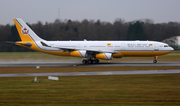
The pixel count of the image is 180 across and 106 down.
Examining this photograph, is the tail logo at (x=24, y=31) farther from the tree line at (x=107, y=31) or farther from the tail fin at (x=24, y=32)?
the tree line at (x=107, y=31)

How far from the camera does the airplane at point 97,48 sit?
111ft

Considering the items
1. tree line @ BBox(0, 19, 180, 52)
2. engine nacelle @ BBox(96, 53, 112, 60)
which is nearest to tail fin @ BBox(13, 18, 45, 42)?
engine nacelle @ BBox(96, 53, 112, 60)

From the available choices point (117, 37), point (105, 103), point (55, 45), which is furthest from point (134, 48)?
point (117, 37)

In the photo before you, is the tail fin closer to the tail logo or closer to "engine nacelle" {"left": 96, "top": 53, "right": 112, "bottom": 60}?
the tail logo

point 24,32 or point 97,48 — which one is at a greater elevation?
point 24,32

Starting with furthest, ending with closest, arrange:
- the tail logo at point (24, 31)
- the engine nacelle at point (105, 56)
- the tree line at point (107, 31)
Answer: the tree line at point (107, 31) → the tail logo at point (24, 31) → the engine nacelle at point (105, 56)

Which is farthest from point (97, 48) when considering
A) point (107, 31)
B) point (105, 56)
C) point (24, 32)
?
point (107, 31)

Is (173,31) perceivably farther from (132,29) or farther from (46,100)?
(46,100)

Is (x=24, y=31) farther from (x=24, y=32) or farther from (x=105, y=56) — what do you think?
(x=105, y=56)

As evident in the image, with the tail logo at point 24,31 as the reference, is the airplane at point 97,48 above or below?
below

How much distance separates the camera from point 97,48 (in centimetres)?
3569

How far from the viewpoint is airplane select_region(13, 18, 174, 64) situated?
111ft

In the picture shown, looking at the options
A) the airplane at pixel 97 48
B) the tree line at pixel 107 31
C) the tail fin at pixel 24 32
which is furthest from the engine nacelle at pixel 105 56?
the tree line at pixel 107 31

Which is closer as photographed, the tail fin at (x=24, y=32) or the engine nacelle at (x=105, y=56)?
the engine nacelle at (x=105, y=56)
